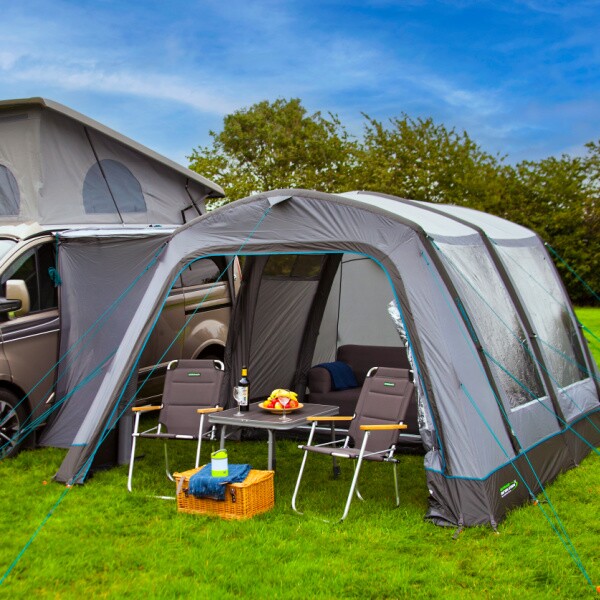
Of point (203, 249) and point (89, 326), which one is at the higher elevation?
point (203, 249)

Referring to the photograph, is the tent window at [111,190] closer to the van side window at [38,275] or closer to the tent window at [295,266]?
the van side window at [38,275]

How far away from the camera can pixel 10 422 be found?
7.51m

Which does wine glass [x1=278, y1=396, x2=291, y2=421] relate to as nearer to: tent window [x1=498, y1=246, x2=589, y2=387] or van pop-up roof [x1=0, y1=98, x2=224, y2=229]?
tent window [x1=498, y1=246, x2=589, y2=387]

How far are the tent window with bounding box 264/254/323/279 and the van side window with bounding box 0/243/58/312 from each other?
7.08ft

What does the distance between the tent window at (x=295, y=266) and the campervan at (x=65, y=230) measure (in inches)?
37.9

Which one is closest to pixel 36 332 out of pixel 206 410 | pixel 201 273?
pixel 206 410

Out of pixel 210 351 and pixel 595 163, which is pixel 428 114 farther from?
pixel 210 351

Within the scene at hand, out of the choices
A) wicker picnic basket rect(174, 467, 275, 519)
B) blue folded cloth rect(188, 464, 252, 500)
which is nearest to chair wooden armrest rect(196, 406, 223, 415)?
wicker picnic basket rect(174, 467, 275, 519)

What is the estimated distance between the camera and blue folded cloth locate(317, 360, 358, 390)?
347 inches

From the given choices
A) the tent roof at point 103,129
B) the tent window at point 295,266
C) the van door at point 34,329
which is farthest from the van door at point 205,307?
the tent roof at point 103,129

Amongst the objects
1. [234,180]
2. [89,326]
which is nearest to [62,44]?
[89,326]

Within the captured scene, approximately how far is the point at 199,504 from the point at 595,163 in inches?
1201

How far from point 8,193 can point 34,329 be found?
228cm

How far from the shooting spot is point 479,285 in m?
6.66
